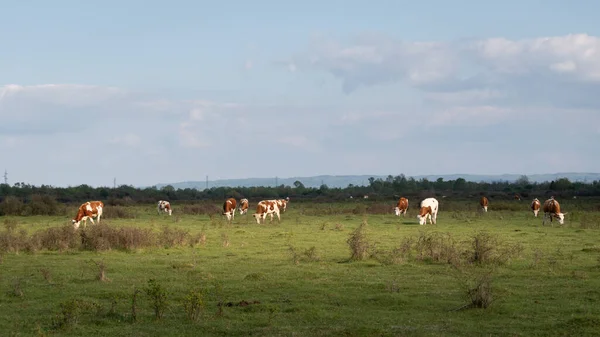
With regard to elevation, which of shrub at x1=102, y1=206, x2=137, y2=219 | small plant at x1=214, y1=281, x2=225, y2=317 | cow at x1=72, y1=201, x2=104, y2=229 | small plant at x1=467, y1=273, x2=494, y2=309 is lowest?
small plant at x1=214, y1=281, x2=225, y2=317

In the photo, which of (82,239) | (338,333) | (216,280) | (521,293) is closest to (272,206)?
(82,239)

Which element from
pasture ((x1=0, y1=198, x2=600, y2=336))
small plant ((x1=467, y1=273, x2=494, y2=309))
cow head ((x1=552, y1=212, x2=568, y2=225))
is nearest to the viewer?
pasture ((x1=0, y1=198, x2=600, y2=336))

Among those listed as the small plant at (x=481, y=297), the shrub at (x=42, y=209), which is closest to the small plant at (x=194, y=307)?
the small plant at (x=481, y=297)

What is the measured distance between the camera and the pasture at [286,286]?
12.6 metres

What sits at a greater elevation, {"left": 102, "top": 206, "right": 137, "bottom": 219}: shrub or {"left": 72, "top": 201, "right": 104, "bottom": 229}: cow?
{"left": 72, "top": 201, "right": 104, "bottom": 229}: cow

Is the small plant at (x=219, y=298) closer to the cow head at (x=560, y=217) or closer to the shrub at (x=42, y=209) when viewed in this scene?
the cow head at (x=560, y=217)

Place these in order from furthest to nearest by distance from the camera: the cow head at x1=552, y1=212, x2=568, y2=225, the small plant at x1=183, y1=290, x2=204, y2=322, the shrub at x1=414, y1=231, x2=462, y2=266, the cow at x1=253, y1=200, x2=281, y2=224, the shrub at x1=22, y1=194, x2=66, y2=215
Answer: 1. the shrub at x1=22, y1=194, x2=66, y2=215
2. the cow at x1=253, y1=200, x2=281, y2=224
3. the cow head at x1=552, y1=212, x2=568, y2=225
4. the shrub at x1=414, y1=231, x2=462, y2=266
5. the small plant at x1=183, y1=290, x2=204, y2=322

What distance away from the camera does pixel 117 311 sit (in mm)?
13828

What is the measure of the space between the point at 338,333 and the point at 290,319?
5.43 ft

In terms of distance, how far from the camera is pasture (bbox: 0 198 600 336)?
41.2 ft

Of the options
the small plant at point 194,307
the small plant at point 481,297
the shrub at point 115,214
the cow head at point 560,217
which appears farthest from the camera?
the shrub at point 115,214

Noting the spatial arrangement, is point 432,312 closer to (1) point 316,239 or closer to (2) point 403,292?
(2) point 403,292

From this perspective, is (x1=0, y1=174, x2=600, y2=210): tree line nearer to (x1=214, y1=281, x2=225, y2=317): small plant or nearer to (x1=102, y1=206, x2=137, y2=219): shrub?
(x1=102, y1=206, x2=137, y2=219): shrub

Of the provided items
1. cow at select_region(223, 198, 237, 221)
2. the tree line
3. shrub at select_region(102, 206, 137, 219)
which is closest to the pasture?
cow at select_region(223, 198, 237, 221)
